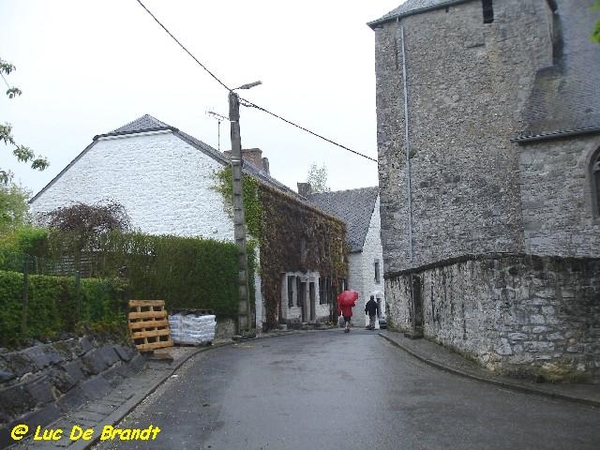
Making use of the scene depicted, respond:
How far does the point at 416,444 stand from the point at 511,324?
14.8 feet

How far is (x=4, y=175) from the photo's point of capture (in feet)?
30.6

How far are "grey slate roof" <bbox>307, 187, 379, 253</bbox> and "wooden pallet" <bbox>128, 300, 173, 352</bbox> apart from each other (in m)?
23.7

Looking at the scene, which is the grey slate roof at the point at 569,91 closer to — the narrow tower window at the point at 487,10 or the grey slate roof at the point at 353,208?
the narrow tower window at the point at 487,10

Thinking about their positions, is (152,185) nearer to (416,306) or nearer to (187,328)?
(187,328)

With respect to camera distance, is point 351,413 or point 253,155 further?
point 253,155

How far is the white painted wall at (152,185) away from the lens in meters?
24.9

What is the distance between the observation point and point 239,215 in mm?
20312

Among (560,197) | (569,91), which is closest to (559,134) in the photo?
(560,197)

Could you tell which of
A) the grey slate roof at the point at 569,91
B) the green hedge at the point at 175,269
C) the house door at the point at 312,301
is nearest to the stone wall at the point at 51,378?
the green hedge at the point at 175,269

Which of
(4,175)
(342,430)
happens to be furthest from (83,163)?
(342,430)

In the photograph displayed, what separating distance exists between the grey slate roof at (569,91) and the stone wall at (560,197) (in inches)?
15.1

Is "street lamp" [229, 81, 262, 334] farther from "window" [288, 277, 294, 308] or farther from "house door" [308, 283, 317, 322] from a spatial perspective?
"house door" [308, 283, 317, 322]

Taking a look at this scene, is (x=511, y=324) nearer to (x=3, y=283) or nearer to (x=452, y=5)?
(x=3, y=283)

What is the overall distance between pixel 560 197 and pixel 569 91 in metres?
3.53
